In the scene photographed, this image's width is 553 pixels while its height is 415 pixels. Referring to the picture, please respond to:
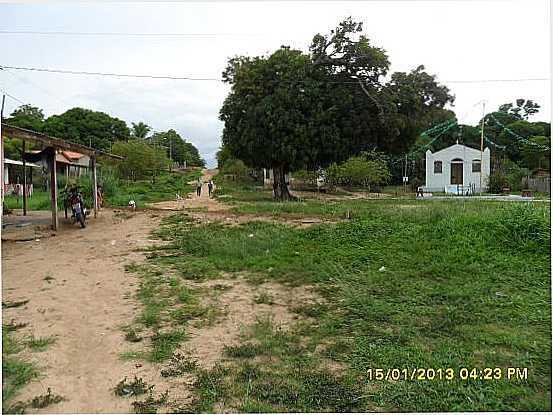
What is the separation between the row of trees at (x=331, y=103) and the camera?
18.7 metres

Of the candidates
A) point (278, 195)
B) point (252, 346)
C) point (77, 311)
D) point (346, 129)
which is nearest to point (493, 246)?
point (252, 346)

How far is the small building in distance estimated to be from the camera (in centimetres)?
3550

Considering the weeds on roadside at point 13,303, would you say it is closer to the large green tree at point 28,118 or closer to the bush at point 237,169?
the bush at point 237,169

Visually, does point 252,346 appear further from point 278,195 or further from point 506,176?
point 506,176

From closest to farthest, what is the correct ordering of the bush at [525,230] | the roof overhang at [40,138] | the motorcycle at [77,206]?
the bush at [525,230] → the roof overhang at [40,138] → the motorcycle at [77,206]

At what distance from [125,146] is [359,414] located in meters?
33.9

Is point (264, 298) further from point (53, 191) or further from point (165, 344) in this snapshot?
point (53, 191)

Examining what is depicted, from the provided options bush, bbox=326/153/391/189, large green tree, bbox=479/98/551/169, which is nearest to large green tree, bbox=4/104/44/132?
bush, bbox=326/153/391/189

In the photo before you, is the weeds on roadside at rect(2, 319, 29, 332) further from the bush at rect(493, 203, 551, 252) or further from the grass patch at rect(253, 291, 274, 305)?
the bush at rect(493, 203, 551, 252)

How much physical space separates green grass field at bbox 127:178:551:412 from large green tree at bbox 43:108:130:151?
4568 centimetres

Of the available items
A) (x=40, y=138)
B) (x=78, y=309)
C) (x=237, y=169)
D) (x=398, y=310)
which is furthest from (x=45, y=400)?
(x=237, y=169)

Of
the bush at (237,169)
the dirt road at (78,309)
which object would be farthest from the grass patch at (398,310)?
the bush at (237,169)

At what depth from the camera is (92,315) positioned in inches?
176

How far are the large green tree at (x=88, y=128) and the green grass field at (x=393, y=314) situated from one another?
150ft
